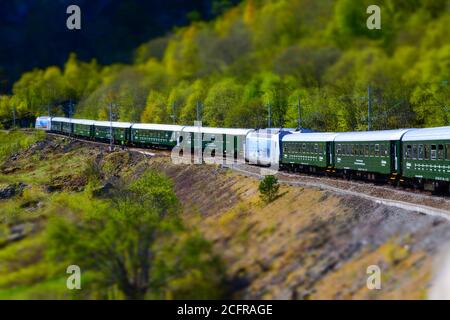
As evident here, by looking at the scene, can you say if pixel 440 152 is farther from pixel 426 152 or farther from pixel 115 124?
pixel 115 124

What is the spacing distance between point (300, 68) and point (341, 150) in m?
24.0

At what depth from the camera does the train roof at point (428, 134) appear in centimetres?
3334

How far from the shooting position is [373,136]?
4309cm

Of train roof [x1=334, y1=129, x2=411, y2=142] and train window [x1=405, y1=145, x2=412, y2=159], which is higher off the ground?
train roof [x1=334, y1=129, x2=411, y2=142]

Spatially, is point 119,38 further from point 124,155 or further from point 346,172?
point 346,172

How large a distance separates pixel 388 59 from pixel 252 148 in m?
19.8

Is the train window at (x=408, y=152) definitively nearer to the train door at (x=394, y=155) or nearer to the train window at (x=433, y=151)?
the train door at (x=394, y=155)

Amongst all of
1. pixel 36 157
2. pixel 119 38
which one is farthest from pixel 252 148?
pixel 119 38

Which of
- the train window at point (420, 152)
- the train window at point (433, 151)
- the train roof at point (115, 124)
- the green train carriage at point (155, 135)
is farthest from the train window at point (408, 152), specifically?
the train roof at point (115, 124)

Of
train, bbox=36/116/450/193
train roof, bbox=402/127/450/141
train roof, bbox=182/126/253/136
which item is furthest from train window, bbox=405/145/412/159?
train roof, bbox=182/126/253/136

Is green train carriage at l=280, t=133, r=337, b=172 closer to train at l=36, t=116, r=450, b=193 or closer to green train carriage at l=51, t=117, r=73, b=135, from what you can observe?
train at l=36, t=116, r=450, b=193

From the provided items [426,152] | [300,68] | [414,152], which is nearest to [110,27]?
[300,68]

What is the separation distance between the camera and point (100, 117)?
441 feet

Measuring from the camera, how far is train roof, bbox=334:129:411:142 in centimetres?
3990
